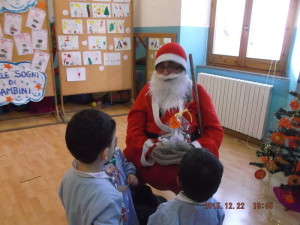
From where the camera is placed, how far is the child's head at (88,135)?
92 cm

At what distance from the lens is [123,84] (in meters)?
4.32

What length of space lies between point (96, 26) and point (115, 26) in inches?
11.9

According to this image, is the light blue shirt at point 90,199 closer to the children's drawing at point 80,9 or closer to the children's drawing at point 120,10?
the children's drawing at point 80,9

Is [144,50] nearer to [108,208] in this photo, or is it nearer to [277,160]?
[277,160]

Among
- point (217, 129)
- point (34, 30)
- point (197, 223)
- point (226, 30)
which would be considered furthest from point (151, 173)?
point (34, 30)

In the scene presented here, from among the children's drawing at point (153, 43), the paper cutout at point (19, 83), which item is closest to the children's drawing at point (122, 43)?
the children's drawing at point (153, 43)

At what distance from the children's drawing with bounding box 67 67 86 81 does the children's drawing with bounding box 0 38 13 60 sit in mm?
777

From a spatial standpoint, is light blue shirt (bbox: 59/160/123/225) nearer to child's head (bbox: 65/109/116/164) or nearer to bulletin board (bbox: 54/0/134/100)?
child's head (bbox: 65/109/116/164)

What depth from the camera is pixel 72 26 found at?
3.66 metres

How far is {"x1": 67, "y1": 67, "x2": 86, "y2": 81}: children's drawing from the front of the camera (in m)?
3.84

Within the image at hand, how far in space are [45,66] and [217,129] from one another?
2.81m

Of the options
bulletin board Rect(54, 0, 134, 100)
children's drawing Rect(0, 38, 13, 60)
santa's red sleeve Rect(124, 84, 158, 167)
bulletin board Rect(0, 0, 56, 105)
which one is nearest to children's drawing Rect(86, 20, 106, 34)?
bulletin board Rect(54, 0, 134, 100)

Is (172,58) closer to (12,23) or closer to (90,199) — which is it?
(90,199)

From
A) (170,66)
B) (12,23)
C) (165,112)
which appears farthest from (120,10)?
(165,112)
